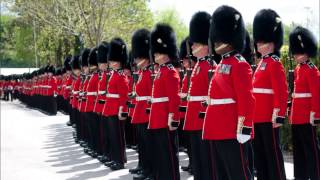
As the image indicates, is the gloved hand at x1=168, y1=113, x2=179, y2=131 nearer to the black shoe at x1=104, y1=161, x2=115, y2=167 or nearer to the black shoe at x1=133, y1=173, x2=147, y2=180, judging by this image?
the black shoe at x1=133, y1=173, x2=147, y2=180

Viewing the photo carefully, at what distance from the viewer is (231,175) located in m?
4.56

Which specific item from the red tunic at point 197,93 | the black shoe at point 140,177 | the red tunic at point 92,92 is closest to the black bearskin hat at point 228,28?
the red tunic at point 197,93

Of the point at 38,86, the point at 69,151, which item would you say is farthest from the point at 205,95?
the point at 38,86

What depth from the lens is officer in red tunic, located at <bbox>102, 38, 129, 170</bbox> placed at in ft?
26.3

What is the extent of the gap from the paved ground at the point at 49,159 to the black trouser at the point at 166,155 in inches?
39.2

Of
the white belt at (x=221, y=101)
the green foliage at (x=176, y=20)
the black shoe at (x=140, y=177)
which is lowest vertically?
the black shoe at (x=140, y=177)

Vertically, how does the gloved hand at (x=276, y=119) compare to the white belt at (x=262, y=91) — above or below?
below

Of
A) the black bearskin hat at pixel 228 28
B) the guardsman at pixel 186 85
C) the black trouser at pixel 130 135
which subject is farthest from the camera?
the black trouser at pixel 130 135

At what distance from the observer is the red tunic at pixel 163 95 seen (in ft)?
20.3

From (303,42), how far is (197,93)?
5.43ft

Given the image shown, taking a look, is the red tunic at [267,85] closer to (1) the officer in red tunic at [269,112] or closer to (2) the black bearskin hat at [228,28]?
(1) the officer in red tunic at [269,112]

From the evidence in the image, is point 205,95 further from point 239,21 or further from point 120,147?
→ point 120,147

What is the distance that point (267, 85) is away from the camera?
18.6ft

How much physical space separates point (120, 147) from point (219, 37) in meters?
3.77
